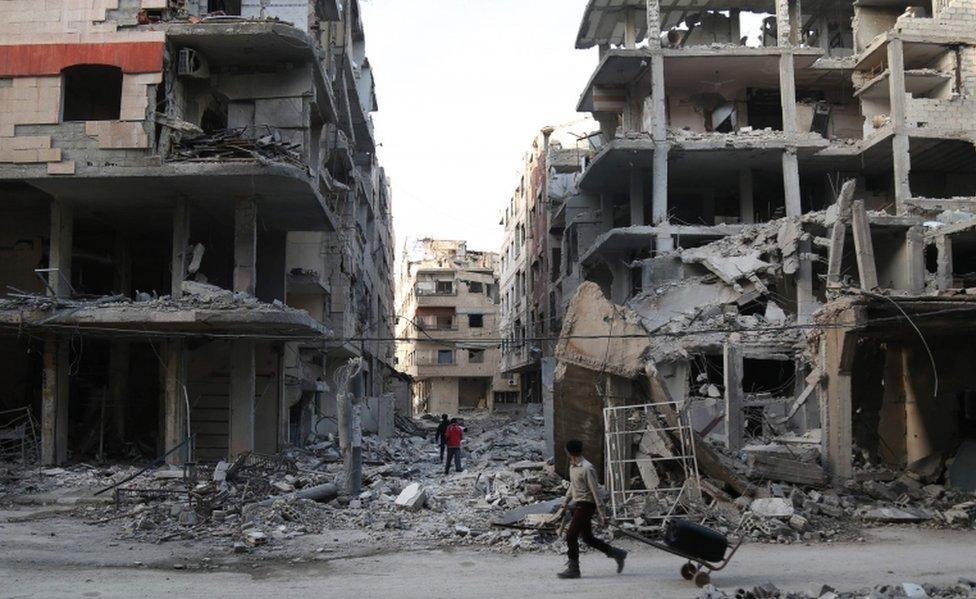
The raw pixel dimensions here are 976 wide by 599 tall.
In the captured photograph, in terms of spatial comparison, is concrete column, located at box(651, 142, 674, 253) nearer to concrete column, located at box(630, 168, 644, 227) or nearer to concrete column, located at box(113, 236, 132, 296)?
concrete column, located at box(630, 168, 644, 227)

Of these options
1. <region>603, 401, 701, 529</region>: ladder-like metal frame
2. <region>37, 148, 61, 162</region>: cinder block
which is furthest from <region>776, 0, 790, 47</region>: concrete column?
<region>37, 148, 61, 162</region>: cinder block

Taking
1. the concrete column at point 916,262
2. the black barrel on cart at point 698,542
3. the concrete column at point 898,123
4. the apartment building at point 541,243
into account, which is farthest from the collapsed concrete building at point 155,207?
the concrete column at point 898,123

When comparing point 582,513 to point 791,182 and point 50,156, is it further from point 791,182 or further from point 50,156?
point 791,182

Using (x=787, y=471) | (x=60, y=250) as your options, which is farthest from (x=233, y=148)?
(x=787, y=471)

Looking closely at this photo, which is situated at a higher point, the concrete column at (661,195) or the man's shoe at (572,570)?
the concrete column at (661,195)

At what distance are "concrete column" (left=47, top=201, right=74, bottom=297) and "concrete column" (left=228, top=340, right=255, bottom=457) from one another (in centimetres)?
452

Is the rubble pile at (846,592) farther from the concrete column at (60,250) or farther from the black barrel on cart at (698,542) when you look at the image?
the concrete column at (60,250)

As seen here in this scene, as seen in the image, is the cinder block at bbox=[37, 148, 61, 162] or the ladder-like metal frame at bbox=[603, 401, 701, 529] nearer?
the ladder-like metal frame at bbox=[603, 401, 701, 529]

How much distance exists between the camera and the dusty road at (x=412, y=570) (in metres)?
8.90

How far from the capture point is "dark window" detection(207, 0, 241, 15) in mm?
24656

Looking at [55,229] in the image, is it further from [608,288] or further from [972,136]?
[972,136]

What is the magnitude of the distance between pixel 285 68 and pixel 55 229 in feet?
24.4

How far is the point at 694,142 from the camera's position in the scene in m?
34.7

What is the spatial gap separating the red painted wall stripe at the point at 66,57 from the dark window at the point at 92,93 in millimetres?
575
